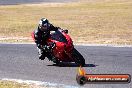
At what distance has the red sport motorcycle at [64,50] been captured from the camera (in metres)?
16.9

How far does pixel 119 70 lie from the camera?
15.7m

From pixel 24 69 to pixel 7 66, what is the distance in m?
1.03

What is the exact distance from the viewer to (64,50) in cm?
1684

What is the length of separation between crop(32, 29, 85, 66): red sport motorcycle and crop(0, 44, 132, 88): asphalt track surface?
25 cm

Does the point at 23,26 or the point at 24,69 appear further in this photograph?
the point at 23,26

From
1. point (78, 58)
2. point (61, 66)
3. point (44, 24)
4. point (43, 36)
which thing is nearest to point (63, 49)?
point (78, 58)

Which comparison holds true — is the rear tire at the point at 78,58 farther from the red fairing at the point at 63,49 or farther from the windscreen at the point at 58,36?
the windscreen at the point at 58,36

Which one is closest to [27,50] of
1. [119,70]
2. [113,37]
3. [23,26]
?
[119,70]

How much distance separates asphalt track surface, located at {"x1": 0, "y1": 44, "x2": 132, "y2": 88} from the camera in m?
15.2

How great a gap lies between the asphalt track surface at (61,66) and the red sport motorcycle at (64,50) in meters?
0.25

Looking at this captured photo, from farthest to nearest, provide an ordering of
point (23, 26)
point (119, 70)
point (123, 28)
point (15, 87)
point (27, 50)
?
point (23, 26) → point (123, 28) → point (27, 50) → point (119, 70) → point (15, 87)

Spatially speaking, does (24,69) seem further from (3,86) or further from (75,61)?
(3,86)

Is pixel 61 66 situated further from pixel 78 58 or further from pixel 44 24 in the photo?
pixel 44 24

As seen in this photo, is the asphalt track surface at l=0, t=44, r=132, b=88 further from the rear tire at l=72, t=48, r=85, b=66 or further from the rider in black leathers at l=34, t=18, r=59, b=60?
the rider in black leathers at l=34, t=18, r=59, b=60
